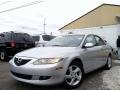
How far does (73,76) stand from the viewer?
5.86 metres

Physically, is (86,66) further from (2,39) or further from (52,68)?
(2,39)

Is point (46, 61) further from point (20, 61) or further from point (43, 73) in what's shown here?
point (20, 61)

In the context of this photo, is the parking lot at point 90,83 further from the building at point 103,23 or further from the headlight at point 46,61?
the building at point 103,23

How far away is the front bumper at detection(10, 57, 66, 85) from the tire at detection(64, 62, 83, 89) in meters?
0.31

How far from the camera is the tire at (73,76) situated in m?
5.66

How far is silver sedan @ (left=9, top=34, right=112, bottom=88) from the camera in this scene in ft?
17.0

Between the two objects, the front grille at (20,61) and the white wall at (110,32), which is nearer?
the front grille at (20,61)

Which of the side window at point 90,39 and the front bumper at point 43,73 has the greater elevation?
the side window at point 90,39

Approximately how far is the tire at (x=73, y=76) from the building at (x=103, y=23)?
516 inches

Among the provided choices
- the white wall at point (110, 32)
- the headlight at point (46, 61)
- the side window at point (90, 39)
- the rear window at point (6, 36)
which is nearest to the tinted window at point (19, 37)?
the rear window at point (6, 36)

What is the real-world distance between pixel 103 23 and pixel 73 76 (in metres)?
15.9

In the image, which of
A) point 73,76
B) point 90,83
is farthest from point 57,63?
point 90,83

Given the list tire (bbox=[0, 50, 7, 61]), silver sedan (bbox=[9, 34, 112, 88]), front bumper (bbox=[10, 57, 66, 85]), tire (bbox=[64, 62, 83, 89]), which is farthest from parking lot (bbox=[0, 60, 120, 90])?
tire (bbox=[0, 50, 7, 61])

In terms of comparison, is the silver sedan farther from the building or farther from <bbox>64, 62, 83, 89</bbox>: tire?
the building
